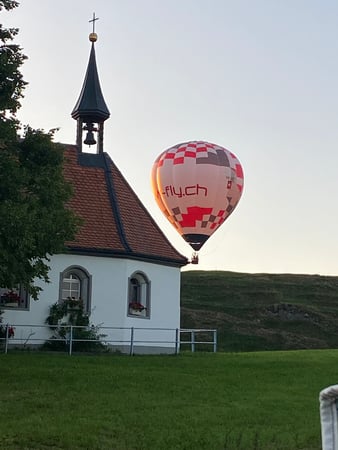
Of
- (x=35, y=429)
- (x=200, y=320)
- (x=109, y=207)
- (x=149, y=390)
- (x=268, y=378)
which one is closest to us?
(x=35, y=429)

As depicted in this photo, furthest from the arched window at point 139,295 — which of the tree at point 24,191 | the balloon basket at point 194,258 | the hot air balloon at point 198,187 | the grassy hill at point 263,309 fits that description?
the grassy hill at point 263,309

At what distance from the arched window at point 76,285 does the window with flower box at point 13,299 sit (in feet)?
4.29

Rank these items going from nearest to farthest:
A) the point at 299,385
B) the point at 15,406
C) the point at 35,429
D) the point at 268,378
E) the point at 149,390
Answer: the point at 35,429 < the point at 15,406 < the point at 149,390 < the point at 299,385 < the point at 268,378

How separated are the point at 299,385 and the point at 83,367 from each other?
529cm

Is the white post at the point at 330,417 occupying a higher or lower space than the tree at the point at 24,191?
lower

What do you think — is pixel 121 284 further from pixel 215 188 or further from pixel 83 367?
pixel 83 367

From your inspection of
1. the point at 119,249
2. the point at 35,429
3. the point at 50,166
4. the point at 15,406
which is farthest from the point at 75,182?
the point at 35,429

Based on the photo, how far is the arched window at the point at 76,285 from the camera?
969 inches

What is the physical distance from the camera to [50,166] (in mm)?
16719

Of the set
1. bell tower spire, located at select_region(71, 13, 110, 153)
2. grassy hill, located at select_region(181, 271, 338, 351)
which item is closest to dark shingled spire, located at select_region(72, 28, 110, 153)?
bell tower spire, located at select_region(71, 13, 110, 153)

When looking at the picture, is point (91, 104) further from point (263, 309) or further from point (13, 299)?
point (263, 309)

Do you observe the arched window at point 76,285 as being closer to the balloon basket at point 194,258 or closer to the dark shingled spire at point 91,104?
the balloon basket at point 194,258

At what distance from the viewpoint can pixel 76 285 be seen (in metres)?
24.9

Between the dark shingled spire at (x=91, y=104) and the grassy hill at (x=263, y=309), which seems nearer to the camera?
the dark shingled spire at (x=91, y=104)
